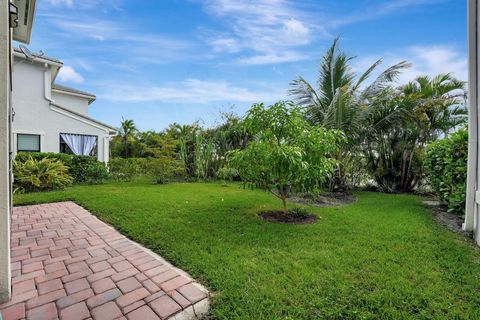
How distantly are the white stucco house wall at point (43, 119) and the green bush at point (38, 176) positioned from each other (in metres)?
1.99

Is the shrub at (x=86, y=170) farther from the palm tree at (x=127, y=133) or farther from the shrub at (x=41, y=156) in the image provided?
the palm tree at (x=127, y=133)

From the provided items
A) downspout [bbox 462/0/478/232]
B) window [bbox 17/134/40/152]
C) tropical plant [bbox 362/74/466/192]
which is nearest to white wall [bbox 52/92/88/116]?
window [bbox 17/134/40/152]

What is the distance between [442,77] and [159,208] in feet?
35.2

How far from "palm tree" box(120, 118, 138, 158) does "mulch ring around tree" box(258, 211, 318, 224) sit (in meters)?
18.3

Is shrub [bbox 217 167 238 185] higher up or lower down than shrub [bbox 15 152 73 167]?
lower down

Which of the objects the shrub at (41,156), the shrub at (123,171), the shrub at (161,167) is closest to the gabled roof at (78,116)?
the shrub at (123,171)

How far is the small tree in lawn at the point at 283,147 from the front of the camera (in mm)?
4391

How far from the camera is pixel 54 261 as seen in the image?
9.48 feet

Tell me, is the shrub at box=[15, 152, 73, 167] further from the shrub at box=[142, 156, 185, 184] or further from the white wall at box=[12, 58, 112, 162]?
the shrub at box=[142, 156, 185, 184]

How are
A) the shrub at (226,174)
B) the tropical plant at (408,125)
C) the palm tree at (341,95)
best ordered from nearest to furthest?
the palm tree at (341,95)
the tropical plant at (408,125)
the shrub at (226,174)

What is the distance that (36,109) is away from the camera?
10.4 meters

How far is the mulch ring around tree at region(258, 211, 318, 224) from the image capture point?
4574 mm

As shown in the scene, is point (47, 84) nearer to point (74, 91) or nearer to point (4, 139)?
point (74, 91)

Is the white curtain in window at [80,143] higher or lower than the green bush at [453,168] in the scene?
higher
